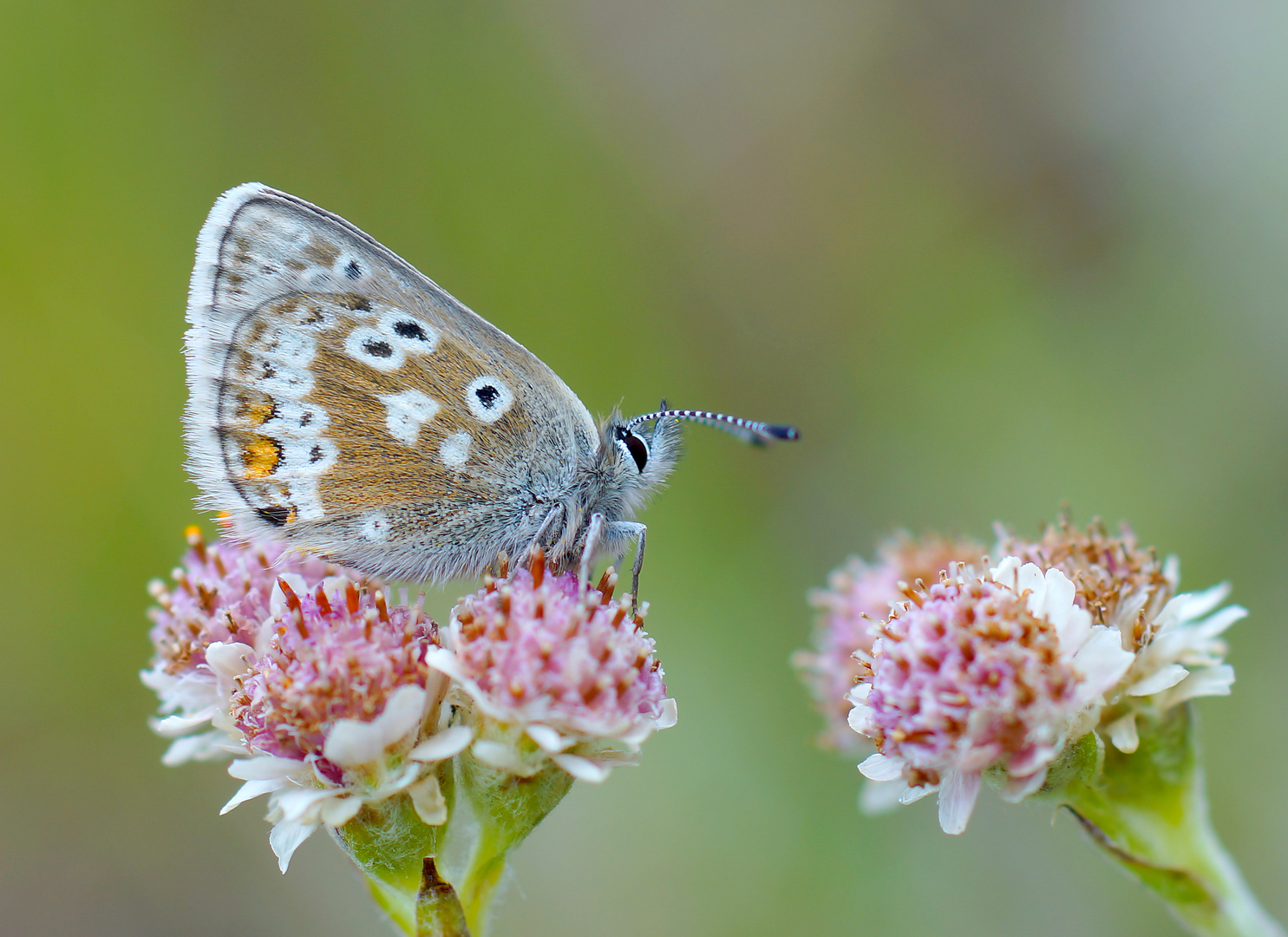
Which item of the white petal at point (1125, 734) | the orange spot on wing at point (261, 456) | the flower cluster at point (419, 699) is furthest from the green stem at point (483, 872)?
the white petal at point (1125, 734)

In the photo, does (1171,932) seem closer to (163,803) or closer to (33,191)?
(163,803)

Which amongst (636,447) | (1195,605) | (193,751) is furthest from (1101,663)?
(193,751)

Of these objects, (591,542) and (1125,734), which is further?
(591,542)

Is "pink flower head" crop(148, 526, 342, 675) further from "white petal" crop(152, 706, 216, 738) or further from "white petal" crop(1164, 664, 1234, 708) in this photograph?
"white petal" crop(1164, 664, 1234, 708)

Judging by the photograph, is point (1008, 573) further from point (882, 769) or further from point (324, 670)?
point (324, 670)

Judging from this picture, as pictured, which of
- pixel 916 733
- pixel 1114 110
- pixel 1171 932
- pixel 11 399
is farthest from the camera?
pixel 1114 110

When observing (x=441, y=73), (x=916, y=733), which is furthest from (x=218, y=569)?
(x=441, y=73)
